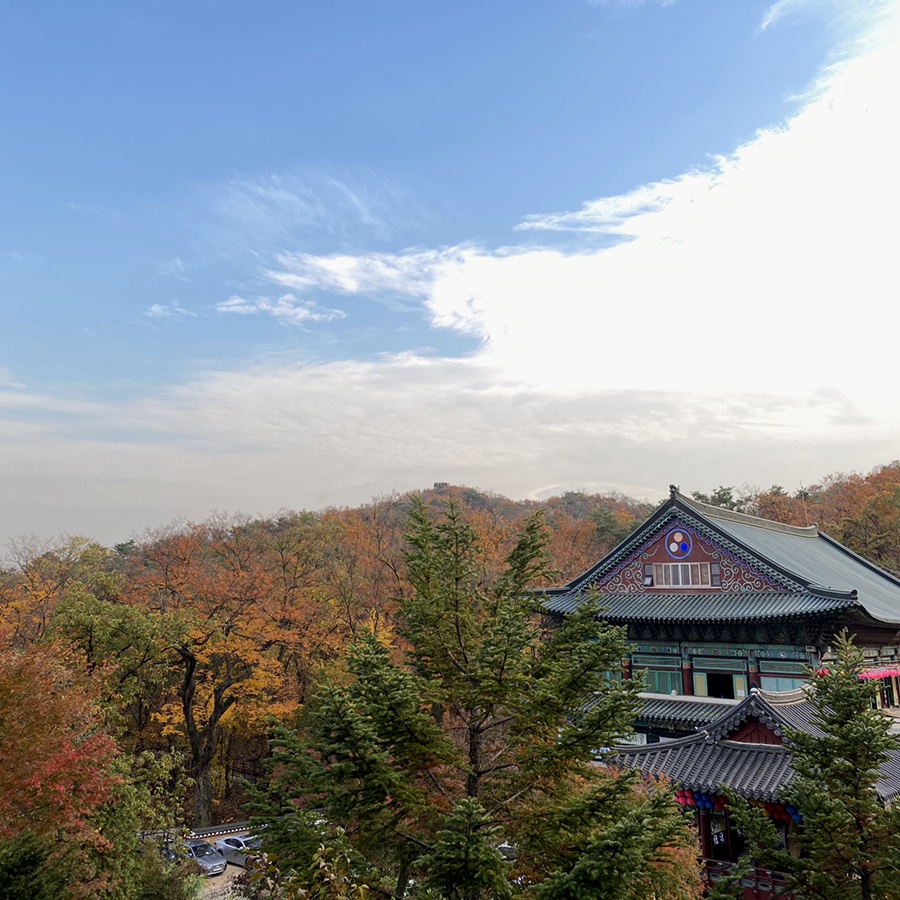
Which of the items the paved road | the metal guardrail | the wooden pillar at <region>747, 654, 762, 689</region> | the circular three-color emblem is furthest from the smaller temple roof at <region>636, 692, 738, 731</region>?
the metal guardrail

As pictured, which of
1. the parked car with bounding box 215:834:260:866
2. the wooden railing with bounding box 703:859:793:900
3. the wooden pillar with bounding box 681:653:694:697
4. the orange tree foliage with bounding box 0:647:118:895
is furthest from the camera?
the parked car with bounding box 215:834:260:866

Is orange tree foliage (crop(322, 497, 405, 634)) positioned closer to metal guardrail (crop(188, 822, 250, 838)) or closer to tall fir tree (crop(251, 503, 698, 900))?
metal guardrail (crop(188, 822, 250, 838))

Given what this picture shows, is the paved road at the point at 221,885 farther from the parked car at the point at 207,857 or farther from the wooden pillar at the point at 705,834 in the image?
the wooden pillar at the point at 705,834

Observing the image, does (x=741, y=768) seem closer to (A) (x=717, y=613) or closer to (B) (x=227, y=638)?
(A) (x=717, y=613)

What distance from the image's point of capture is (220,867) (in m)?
25.7

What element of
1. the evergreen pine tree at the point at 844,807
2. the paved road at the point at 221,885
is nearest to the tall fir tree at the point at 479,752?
the evergreen pine tree at the point at 844,807

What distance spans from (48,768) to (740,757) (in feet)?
50.3

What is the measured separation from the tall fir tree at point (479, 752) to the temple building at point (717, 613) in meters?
14.7

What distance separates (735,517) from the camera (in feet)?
92.3

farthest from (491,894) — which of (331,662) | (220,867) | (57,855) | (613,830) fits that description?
(331,662)

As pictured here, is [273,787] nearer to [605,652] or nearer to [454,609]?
[454,609]

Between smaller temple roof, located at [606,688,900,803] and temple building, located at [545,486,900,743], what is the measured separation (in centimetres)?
422

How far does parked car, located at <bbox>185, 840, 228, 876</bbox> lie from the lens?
2536 cm

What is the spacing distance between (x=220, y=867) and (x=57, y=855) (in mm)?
14885
